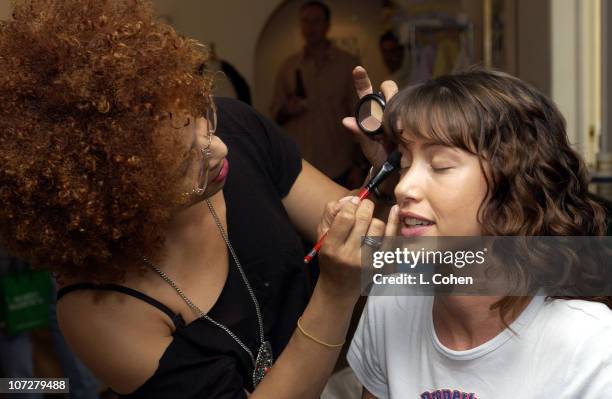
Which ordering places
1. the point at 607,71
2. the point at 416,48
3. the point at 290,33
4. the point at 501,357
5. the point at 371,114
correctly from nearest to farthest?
the point at 501,357 < the point at 371,114 < the point at 607,71 < the point at 416,48 < the point at 290,33

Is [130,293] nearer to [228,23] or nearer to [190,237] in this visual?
[190,237]

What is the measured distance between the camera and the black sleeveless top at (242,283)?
121cm

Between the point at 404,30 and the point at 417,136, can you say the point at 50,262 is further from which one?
the point at 404,30

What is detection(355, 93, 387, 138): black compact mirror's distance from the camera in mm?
1241

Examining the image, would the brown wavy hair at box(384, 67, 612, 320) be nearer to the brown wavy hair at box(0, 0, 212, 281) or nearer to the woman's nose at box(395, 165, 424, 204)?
the woman's nose at box(395, 165, 424, 204)

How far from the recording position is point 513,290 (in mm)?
1089

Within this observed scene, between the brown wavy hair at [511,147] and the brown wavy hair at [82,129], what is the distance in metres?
0.39


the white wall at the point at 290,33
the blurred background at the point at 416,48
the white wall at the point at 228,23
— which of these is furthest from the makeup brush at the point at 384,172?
the white wall at the point at 290,33

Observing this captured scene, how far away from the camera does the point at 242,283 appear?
1356 millimetres

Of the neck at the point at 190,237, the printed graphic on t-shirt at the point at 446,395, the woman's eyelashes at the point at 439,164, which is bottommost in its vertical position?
the printed graphic on t-shirt at the point at 446,395

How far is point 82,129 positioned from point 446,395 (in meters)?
0.66

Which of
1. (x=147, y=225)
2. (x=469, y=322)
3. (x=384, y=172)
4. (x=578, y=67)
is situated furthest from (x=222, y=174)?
(x=578, y=67)

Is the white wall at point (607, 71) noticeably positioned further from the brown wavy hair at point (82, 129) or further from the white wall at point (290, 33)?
the white wall at point (290, 33)

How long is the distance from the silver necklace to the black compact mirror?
35 centimetres
